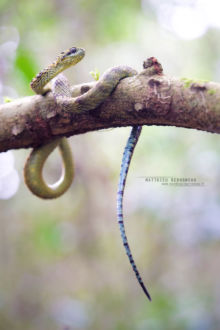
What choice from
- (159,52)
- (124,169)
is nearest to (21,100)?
(124,169)

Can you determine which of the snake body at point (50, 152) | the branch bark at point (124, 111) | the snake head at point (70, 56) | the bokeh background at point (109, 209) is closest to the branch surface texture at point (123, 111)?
the branch bark at point (124, 111)

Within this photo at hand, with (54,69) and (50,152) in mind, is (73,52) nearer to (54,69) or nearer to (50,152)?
(54,69)

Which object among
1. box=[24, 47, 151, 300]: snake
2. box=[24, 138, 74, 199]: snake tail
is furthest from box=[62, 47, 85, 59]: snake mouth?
box=[24, 138, 74, 199]: snake tail

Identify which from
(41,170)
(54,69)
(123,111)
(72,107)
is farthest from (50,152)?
(123,111)

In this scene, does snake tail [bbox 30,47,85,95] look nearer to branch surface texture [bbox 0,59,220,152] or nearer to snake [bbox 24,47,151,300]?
snake [bbox 24,47,151,300]

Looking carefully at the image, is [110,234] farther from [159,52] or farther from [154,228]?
[159,52]
